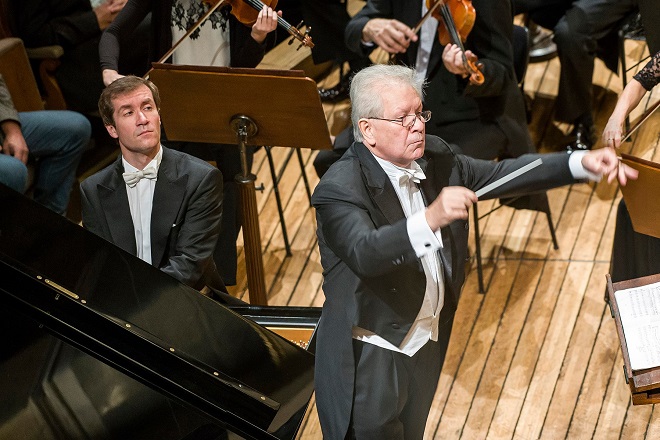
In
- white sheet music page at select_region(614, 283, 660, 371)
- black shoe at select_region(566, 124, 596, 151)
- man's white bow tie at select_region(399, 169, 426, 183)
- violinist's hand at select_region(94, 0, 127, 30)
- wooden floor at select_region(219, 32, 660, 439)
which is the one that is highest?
man's white bow tie at select_region(399, 169, 426, 183)

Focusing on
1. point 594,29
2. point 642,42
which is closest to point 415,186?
point 594,29

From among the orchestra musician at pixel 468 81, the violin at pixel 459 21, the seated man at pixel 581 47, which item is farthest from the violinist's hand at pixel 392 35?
the seated man at pixel 581 47

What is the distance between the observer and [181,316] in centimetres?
270

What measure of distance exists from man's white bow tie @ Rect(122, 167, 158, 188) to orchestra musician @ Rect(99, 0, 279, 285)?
0.74m

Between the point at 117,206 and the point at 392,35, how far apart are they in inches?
56.4

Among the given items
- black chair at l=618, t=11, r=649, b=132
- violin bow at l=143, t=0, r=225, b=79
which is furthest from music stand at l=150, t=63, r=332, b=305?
black chair at l=618, t=11, r=649, b=132

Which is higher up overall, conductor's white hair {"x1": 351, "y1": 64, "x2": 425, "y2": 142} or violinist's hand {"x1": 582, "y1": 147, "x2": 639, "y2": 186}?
conductor's white hair {"x1": 351, "y1": 64, "x2": 425, "y2": 142}

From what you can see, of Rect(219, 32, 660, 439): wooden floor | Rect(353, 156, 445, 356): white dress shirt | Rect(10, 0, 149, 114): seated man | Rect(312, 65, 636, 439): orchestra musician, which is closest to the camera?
Rect(312, 65, 636, 439): orchestra musician

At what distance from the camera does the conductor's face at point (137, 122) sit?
337 cm

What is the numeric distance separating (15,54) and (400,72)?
2.46 m

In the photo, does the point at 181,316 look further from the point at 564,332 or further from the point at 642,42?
the point at 642,42

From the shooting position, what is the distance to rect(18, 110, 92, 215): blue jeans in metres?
4.59

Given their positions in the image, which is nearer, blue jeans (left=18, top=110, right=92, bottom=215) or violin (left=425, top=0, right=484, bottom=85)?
violin (left=425, top=0, right=484, bottom=85)

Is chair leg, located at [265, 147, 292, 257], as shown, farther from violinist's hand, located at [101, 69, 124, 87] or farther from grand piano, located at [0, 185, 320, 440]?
grand piano, located at [0, 185, 320, 440]
